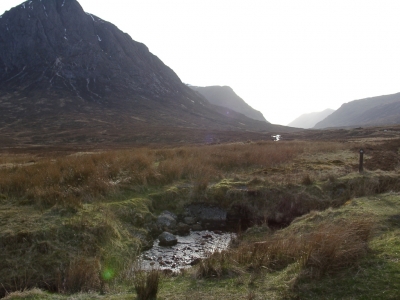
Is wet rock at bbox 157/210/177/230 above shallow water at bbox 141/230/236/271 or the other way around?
above

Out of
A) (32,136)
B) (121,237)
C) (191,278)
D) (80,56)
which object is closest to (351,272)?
(191,278)

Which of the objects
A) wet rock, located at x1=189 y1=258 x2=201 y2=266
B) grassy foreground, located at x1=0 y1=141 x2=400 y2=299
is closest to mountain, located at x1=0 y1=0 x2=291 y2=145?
grassy foreground, located at x1=0 y1=141 x2=400 y2=299

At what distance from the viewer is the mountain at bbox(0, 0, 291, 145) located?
3669 inches

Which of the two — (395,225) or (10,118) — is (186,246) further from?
(10,118)

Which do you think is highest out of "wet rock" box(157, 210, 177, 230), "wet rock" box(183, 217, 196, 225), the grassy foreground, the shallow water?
the grassy foreground

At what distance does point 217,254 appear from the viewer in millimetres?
6566

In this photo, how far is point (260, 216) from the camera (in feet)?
37.6

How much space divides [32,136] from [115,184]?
6443cm

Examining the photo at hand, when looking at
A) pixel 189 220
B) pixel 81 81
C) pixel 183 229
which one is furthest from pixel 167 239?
pixel 81 81

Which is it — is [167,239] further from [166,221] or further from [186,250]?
[166,221]

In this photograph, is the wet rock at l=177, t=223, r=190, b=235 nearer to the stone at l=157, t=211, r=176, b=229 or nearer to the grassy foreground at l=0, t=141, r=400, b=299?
the stone at l=157, t=211, r=176, b=229

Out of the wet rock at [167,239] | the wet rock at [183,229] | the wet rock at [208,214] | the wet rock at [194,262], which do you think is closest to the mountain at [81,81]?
the wet rock at [208,214]

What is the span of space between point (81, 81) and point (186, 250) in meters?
A: 135

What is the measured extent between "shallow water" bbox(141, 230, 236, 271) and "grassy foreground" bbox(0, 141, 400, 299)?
23.0 inches
